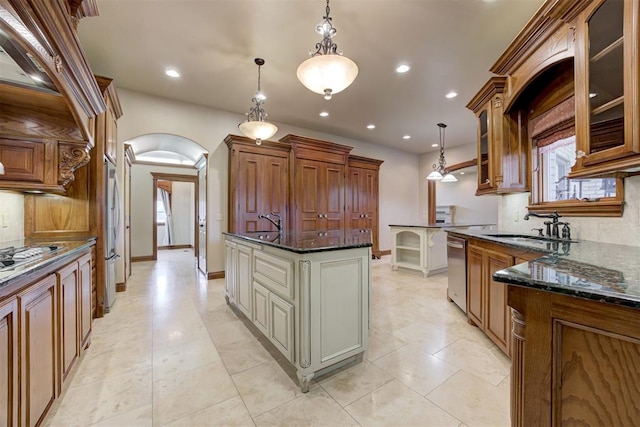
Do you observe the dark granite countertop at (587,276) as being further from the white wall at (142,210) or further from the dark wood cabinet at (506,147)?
the white wall at (142,210)

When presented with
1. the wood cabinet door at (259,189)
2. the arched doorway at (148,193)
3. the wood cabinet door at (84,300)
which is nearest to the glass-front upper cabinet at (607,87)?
the wood cabinet door at (84,300)

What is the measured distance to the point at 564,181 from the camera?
2207 millimetres

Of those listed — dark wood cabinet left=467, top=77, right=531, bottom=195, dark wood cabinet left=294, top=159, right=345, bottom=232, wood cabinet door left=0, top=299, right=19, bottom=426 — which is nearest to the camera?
wood cabinet door left=0, top=299, right=19, bottom=426

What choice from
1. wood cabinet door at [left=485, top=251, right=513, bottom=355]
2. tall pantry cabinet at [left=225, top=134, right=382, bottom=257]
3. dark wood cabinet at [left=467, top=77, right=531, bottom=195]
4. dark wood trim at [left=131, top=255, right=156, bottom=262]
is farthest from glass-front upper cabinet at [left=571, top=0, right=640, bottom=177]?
dark wood trim at [left=131, top=255, right=156, bottom=262]

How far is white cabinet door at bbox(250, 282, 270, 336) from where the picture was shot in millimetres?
2076

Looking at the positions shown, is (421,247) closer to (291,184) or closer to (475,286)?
(475,286)

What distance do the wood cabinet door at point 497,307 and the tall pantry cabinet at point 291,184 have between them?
1975 millimetres

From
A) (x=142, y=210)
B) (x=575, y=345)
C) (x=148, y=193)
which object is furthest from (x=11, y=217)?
(x=148, y=193)

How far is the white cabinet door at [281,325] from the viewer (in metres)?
1.75

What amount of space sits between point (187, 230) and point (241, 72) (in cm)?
666

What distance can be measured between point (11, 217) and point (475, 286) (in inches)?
167

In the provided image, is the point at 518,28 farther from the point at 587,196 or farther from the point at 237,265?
the point at 237,265

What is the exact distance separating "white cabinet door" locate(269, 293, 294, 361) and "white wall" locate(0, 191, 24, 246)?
2.16 m

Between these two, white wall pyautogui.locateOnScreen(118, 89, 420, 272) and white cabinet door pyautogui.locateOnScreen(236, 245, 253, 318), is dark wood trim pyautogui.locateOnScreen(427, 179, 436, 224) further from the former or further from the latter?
white cabinet door pyautogui.locateOnScreen(236, 245, 253, 318)
